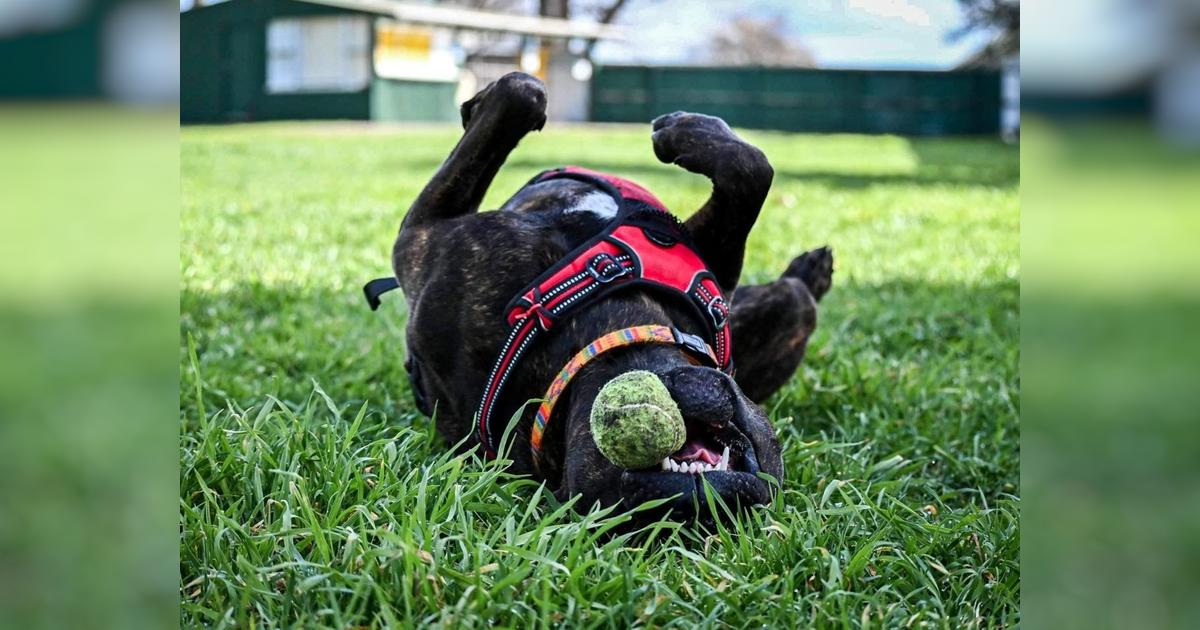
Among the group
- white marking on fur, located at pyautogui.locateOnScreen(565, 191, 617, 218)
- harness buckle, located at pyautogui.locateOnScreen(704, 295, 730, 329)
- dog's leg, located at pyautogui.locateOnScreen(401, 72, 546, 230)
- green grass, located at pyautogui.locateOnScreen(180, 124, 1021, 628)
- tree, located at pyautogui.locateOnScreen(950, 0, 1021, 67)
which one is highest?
tree, located at pyautogui.locateOnScreen(950, 0, 1021, 67)

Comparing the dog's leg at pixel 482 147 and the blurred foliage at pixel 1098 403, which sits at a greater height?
the dog's leg at pixel 482 147

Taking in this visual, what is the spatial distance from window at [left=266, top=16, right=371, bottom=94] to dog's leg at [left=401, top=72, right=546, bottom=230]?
1873 cm

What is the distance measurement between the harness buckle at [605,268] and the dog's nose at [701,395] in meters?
0.41

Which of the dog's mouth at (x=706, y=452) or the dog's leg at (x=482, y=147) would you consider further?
the dog's leg at (x=482, y=147)

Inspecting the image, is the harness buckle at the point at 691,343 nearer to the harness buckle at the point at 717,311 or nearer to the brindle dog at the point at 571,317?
the brindle dog at the point at 571,317

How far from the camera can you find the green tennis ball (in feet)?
6.75

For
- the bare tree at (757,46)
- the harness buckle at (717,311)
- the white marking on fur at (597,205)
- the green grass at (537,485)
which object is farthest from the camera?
the bare tree at (757,46)

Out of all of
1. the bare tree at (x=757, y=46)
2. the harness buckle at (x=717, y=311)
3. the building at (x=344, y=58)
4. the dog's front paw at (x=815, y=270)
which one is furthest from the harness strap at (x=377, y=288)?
the bare tree at (x=757, y=46)

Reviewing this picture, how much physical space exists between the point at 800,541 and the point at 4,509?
148 cm

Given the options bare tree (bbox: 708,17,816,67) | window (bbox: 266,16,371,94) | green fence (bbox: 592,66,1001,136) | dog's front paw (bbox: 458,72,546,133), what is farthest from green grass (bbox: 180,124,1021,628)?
bare tree (bbox: 708,17,816,67)

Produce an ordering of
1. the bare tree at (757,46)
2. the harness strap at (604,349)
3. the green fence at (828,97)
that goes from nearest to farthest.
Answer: the harness strap at (604,349) < the green fence at (828,97) < the bare tree at (757,46)

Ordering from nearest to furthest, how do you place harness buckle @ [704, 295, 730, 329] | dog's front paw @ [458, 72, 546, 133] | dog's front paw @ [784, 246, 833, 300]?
harness buckle @ [704, 295, 730, 329]
dog's front paw @ [458, 72, 546, 133]
dog's front paw @ [784, 246, 833, 300]

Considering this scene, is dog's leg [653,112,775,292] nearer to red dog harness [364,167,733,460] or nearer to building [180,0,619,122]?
red dog harness [364,167,733,460]

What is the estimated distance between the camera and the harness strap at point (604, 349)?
242cm
